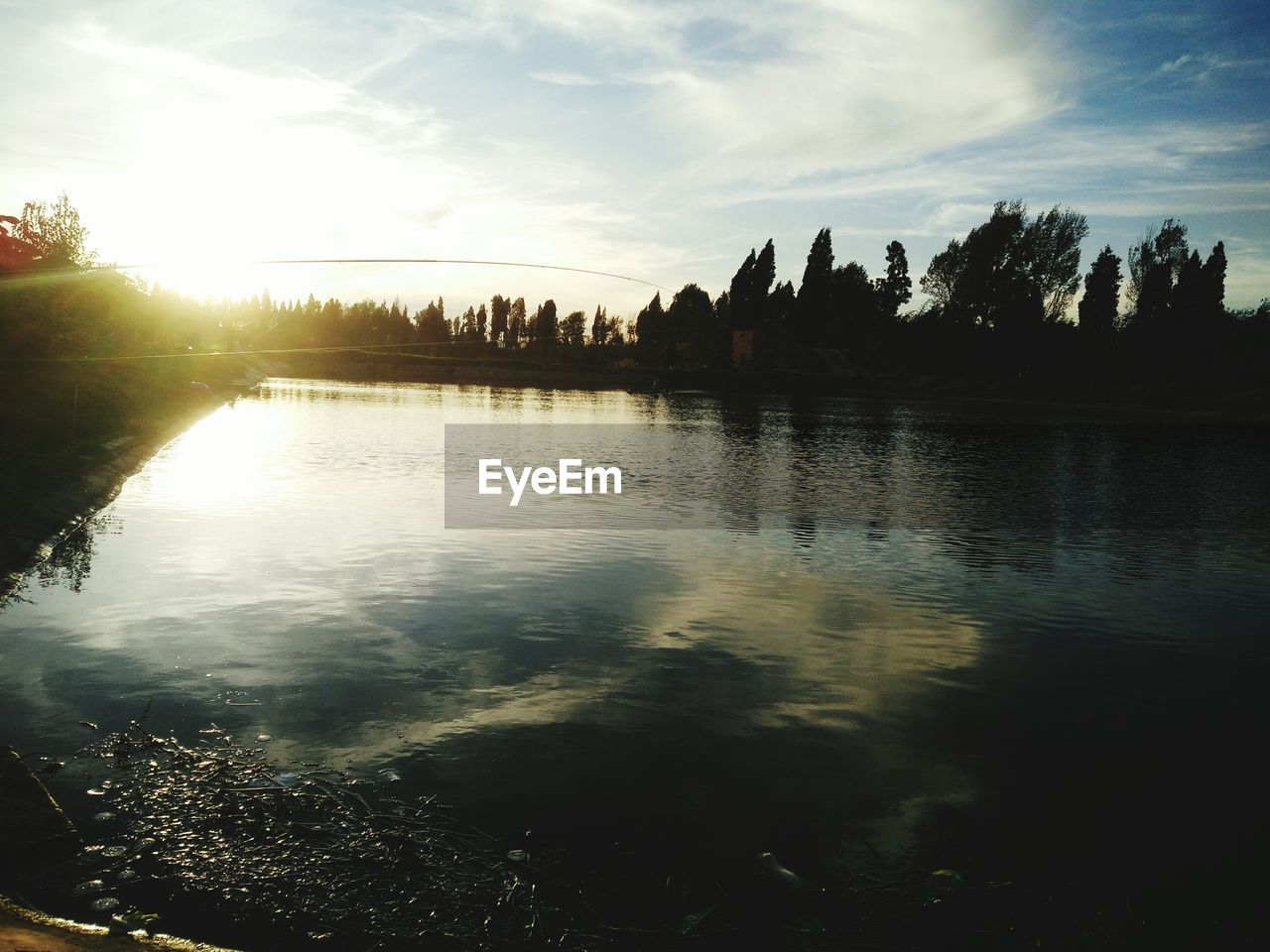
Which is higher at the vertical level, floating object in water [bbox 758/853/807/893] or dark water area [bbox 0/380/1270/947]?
dark water area [bbox 0/380/1270/947]

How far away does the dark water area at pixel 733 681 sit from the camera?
853 centimetres

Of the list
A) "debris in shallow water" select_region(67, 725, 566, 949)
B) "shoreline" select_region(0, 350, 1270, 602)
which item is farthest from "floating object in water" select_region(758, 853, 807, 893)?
A: "shoreline" select_region(0, 350, 1270, 602)

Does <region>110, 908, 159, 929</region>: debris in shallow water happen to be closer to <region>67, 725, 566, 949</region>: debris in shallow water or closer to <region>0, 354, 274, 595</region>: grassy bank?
<region>67, 725, 566, 949</region>: debris in shallow water

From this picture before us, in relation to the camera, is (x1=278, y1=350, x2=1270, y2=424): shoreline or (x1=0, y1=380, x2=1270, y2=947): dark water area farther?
(x1=278, y1=350, x2=1270, y2=424): shoreline

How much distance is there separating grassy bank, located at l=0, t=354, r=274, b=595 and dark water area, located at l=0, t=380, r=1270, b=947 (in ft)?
4.49

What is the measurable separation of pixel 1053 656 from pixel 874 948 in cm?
905

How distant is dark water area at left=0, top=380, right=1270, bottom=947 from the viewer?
853cm

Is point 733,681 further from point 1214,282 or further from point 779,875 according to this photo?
point 1214,282

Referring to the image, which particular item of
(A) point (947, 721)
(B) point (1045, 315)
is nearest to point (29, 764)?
(A) point (947, 721)

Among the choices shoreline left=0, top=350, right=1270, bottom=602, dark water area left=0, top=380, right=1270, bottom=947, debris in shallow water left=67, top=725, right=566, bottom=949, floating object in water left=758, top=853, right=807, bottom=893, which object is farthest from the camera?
shoreline left=0, top=350, right=1270, bottom=602

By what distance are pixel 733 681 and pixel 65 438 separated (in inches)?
1225

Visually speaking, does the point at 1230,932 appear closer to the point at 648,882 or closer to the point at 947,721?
the point at 947,721

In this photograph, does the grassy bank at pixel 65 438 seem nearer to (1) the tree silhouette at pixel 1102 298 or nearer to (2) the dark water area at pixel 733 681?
(2) the dark water area at pixel 733 681

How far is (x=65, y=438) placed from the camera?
3244cm
